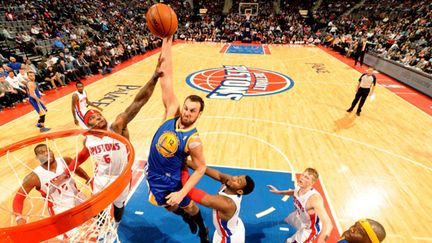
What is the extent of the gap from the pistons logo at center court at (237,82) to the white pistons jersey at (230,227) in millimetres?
7162

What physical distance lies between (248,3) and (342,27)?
12.0 metres

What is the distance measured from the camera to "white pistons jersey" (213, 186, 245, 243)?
2.83 m

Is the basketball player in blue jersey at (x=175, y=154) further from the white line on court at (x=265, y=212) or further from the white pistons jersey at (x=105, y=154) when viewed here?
the white line on court at (x=265, y=212)

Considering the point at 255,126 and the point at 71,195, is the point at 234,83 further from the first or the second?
the point at 71,195

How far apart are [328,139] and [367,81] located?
2.38 meters

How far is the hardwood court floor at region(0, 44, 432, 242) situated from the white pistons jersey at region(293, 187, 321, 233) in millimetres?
1375

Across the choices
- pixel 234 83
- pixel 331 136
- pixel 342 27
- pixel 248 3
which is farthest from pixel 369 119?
pixel 248 3

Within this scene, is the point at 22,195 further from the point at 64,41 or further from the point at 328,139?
the point at 64,41

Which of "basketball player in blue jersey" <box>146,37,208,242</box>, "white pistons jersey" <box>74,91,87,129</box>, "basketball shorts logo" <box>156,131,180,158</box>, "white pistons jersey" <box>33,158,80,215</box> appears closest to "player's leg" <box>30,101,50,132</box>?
"white pistons jersey" <box>74,91,87,129</box>

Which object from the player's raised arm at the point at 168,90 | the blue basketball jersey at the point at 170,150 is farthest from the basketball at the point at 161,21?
the blue basketball jersey at the point at 170,150

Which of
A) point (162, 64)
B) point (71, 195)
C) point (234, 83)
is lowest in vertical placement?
point (234, 83)

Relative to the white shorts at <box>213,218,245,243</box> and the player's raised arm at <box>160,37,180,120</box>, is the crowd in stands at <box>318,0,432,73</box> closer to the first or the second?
the white shorts at <box>213,218,245,243</box>

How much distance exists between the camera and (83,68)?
1249 cm

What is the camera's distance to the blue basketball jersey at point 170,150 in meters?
2.73
